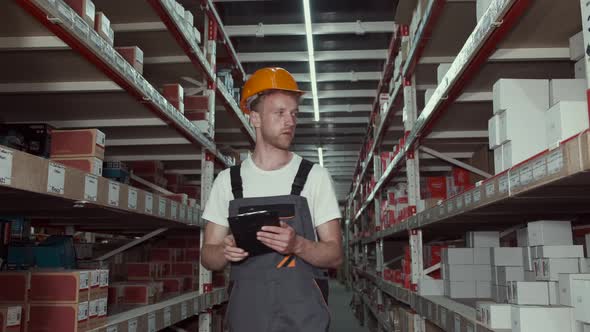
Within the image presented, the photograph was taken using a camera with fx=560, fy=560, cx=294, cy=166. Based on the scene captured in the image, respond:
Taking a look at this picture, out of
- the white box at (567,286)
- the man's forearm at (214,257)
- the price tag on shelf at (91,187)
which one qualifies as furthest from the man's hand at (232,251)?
the white box at (567,286)

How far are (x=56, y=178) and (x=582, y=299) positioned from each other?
1.93m

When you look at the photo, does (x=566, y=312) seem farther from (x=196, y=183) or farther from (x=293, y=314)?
(x=196, y=183)

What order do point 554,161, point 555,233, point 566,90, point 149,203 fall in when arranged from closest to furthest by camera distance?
point 554,161, point 566,90, point 555,233, point 149,203

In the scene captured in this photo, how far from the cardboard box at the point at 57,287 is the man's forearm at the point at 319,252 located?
44.1 inches

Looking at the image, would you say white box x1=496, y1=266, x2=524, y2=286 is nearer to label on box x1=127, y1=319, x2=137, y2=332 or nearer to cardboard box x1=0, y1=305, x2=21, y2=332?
label on box x1=127, y1=319, x2=137, y2=332

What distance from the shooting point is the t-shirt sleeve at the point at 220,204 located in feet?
6.89

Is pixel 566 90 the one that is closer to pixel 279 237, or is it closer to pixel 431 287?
pixel 279 237

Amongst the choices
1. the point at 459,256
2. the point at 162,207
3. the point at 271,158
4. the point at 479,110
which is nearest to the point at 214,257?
the point at 271,158

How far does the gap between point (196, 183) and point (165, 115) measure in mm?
3212

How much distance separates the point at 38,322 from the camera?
2381 millimetres

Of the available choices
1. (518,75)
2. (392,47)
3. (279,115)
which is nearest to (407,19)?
(392,47)

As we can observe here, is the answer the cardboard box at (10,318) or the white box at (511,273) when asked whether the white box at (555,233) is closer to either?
the white box at (511,273)

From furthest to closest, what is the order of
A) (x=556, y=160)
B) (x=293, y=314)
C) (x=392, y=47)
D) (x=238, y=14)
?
(x=238, y=14) → (x=392, y=47) → (x=293, y=314) → (x=556, y=160)

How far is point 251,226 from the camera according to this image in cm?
176
